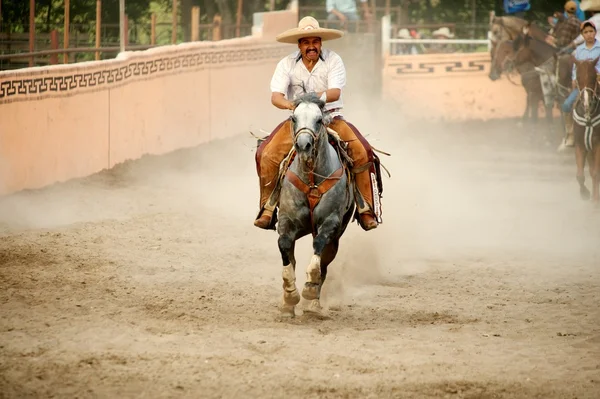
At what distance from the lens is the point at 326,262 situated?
924 centimetres

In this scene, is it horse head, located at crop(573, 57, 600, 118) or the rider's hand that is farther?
the rider's hand

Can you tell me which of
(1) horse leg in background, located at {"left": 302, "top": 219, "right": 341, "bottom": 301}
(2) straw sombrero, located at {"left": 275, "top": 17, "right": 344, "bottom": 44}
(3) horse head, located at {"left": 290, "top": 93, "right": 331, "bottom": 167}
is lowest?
(1) horse leg in background, located at {"left": 302, "top": 219, "right": 341, "bottom": 301}

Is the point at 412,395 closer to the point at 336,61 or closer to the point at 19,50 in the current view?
the point at 336,61

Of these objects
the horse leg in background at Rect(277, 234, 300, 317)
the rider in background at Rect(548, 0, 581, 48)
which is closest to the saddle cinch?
the horse leg in background at Rect(277, 234, 300, 317)

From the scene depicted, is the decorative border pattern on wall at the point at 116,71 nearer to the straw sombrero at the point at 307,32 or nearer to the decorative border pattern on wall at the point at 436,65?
the decorative border pattern on wall at the point at 436,65

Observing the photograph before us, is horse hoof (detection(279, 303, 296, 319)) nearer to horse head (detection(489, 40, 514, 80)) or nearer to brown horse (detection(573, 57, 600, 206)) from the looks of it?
brown horse (detection(573, 57, 600, 206))

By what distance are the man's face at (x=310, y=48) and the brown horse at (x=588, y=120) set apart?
7.30 metres

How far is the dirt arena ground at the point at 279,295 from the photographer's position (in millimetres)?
6941

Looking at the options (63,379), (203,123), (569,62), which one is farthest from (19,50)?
(63,379)

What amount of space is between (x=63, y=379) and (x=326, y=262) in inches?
121

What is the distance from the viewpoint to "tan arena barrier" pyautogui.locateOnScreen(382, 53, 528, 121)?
25078mm

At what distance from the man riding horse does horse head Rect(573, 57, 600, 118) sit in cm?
707

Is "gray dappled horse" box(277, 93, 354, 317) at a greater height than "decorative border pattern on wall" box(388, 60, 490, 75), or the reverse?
"decorative border pattern on wall" box(388, 60, 490, 75)

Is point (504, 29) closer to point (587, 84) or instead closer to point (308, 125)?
point (587, 84)
